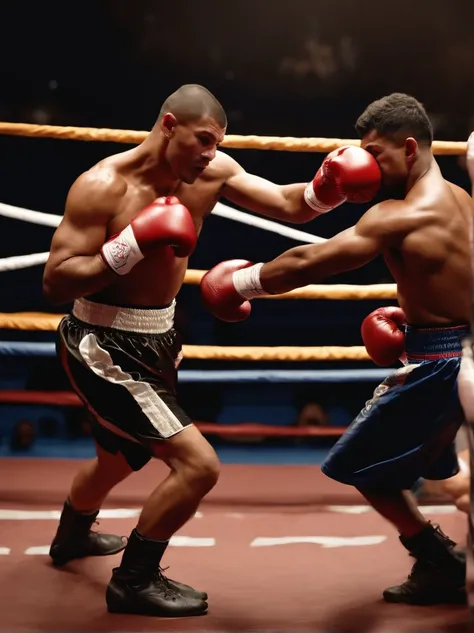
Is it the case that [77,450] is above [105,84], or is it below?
below

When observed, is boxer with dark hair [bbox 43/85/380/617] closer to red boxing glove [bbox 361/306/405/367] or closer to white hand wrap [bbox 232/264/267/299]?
white hand wrap [bbox 232/264/267/299]

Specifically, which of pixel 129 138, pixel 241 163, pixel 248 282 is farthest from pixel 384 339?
pixel 241 163

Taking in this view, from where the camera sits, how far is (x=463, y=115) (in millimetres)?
3283

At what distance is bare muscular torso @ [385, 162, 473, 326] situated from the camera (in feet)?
6.03

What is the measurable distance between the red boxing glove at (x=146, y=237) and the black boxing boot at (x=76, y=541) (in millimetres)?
729

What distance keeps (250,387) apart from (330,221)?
2.43 ft

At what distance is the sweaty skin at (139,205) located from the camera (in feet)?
6.15

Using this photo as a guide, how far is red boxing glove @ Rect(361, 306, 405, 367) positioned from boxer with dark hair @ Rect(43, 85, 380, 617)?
0.31 meters

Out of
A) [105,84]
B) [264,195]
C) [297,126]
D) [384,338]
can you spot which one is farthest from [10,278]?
[384,338]

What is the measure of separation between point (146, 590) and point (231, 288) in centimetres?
70

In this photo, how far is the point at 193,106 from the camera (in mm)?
1933

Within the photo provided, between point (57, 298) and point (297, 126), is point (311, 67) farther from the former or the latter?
point (57, 298)

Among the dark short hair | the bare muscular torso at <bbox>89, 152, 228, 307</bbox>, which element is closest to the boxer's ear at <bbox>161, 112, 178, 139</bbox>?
the bare muscular torso at <bbox>89, 152, 228, 307</bbox>

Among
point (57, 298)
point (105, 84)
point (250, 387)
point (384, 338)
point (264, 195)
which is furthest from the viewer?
point (250, 387)
